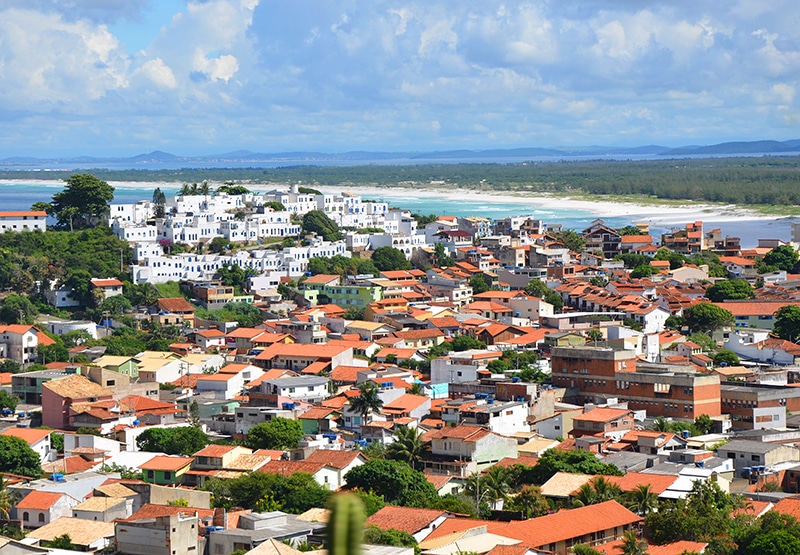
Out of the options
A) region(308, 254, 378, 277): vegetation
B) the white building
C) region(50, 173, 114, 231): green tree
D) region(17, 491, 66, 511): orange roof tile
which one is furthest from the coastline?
region(17, 491, 66, 511): orange roof tile

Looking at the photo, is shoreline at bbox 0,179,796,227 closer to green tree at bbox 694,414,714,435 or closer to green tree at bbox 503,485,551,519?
green tree at bbox 694,414,714,435

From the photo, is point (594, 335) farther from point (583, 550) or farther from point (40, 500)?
point (583, 550)

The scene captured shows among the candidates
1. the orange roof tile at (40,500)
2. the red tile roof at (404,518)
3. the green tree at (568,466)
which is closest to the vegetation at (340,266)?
the green tree at (568,466)

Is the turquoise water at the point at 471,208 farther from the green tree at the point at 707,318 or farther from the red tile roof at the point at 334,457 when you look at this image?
the red tile roof at the point at 334,457

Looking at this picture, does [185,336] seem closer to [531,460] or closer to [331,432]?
[331,432]

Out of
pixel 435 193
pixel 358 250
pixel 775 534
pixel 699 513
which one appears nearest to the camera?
pixel 775 534

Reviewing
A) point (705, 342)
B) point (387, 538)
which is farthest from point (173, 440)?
point (705, 342)

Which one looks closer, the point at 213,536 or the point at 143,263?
the point at 213,536

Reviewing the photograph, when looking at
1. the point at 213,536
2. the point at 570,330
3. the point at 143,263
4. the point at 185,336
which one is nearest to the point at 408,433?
the point at 213,536
